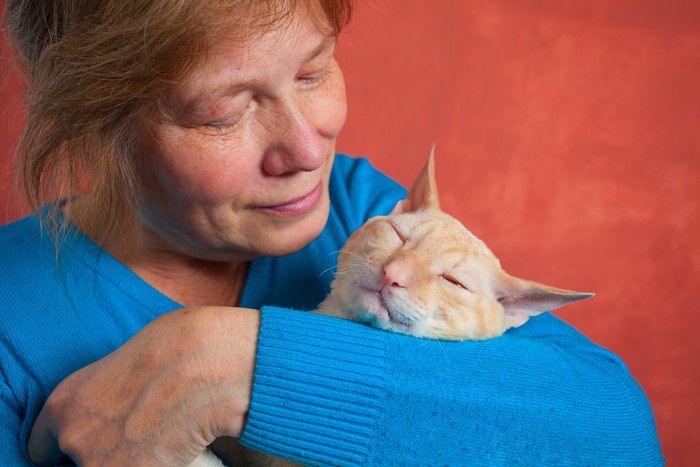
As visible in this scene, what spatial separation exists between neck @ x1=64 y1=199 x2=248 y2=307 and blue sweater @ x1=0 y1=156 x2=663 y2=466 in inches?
1.6

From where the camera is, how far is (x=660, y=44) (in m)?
2.10

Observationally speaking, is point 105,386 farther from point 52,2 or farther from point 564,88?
point 564,88

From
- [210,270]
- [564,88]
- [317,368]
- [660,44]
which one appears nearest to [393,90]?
[564,88]

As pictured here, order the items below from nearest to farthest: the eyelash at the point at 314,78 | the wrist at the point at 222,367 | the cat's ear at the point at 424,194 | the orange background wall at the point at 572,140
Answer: the wrist at the point at 222,367 < the eyelash at the point at 314,78 < the cat's ear at the point at 424,194 < the orange background wall at the point at 572,140

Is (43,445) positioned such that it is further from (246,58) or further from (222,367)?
(246,58)

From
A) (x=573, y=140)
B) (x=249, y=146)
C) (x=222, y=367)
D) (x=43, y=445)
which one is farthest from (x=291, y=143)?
(x=573, y=140)

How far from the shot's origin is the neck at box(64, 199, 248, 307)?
134 cm

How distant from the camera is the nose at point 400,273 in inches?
43.9

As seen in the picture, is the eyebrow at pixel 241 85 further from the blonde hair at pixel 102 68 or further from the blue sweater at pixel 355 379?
the blue sweater at pixel 355 379

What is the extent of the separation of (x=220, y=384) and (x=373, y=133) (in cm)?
146

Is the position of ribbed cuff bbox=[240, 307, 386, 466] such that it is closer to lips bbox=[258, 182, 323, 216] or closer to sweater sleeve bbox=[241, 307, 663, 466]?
sweater sleeve bbox=[241, 307, 663, 466]

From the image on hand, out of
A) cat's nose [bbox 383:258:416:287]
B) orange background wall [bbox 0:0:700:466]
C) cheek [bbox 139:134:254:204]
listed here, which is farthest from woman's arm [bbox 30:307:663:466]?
orange background wall [bbox 0:0:700:466]

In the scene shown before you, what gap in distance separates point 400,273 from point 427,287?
1.8 inches

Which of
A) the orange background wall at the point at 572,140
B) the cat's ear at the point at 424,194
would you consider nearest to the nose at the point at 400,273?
the cat's ear at the point at 424,194
